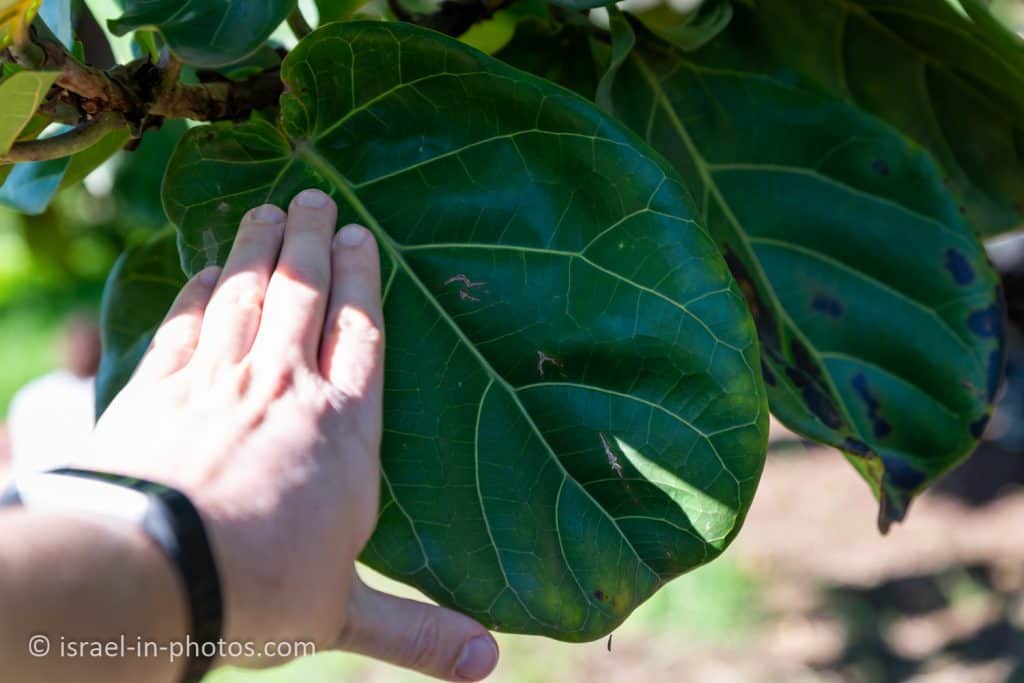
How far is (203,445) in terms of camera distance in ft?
2.06

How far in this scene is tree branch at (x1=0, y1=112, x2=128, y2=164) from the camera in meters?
0.75

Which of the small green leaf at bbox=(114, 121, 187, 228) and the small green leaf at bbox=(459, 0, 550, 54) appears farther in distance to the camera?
the small green leaf at bbox=(114, 121, 187, 228)

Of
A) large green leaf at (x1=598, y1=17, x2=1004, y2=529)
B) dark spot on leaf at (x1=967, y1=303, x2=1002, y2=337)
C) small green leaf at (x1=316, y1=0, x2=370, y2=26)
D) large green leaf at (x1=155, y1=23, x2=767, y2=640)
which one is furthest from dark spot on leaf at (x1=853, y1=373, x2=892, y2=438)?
small green leaf at (x1=316, y1=0, x2=370, y2=26)

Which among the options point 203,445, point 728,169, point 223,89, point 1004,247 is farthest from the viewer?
point 1004,247

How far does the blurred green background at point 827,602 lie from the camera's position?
9.26 ft

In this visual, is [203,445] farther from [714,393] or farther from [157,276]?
[157,276]

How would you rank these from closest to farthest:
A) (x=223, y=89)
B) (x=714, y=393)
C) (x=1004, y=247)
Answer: (x=714, y=393)
(x=223, y=89)
(x=1004, y=247)

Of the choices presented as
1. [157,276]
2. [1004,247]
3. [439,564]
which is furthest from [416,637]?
[1004,247]

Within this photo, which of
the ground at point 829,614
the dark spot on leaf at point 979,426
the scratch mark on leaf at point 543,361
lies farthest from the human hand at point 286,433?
the ground at point 829,614

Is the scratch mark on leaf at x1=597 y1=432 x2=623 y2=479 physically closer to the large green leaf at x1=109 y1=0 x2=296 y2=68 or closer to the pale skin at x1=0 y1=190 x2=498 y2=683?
the pale skin at x1=0 y1=190 x2=498 y2=683

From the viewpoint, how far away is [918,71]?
39.6 inches

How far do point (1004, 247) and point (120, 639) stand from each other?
2.51m

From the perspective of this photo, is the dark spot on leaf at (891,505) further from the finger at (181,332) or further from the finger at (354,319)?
the finger at (181,332)

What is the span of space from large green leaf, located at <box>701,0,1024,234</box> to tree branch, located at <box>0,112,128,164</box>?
50 centimetres
